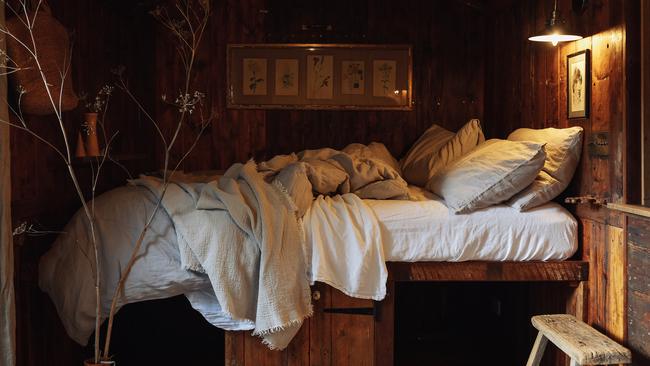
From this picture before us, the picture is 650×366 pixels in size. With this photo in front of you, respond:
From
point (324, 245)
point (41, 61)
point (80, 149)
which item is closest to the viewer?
point (41, 61)

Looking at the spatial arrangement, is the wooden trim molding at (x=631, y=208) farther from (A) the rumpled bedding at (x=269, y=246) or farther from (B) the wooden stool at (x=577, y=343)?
(A) the rumpled bedding at (x=269, y=246)

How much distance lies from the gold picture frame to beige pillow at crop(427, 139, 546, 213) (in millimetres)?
1776

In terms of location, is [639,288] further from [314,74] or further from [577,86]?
[314,74]

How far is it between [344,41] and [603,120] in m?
2.39

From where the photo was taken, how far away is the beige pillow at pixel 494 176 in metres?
3.03

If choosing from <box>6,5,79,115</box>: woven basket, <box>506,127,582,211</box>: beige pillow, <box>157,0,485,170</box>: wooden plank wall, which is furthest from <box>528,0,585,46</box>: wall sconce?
<box>6,5,79,115</box>: woven basket

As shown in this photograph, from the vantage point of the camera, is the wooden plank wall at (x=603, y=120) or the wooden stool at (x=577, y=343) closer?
the wooden stool at (x=577, y=343)

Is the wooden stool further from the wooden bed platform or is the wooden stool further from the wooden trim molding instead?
the wooden trim molding

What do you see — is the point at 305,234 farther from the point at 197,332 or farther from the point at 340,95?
the point at 340,95

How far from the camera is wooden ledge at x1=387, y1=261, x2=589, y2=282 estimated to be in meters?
3.13

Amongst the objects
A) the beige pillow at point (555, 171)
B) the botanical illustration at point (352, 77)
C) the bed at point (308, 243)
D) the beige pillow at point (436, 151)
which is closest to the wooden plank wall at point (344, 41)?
the botanical illustration at point (352, 77)

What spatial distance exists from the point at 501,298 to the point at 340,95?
1835 millimetres

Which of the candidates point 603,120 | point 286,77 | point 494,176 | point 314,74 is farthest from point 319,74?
point 603,120

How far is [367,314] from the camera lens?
3.14 m
